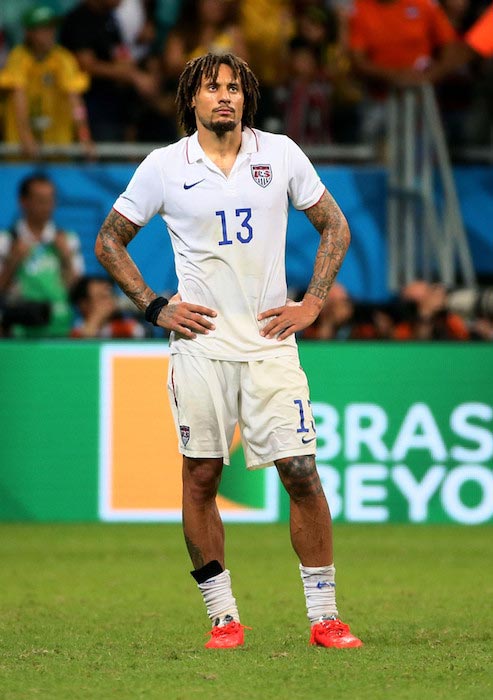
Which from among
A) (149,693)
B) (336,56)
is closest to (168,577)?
(149,693)

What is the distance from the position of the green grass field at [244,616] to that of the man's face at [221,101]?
7.07 feet

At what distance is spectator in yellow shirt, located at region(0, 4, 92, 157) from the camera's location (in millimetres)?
13367

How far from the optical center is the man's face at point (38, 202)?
1264 centimetres

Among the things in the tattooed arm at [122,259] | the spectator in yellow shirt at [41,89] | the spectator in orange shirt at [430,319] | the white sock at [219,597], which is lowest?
the white sock at [219,597]

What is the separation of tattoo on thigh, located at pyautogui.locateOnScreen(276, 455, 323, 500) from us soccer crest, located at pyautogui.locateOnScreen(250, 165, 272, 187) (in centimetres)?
114

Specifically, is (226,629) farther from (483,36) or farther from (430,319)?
(483,36)

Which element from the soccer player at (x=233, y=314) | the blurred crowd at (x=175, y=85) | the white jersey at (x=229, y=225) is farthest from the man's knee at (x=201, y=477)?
the blurred crowd at (x=175, y=85)

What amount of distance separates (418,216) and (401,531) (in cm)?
449

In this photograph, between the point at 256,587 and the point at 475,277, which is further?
the point at 475,277

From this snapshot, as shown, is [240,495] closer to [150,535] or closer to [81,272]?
[150,535]

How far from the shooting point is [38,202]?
A: 12.6 meters

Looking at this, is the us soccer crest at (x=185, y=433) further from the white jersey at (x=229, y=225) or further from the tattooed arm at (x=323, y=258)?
the tattooed arm at (x=323, y=258)

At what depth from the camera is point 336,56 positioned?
591 inches

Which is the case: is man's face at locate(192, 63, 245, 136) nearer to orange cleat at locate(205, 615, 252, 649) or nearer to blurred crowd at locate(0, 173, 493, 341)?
orange cleat at locate(205, 615, 252, 649)
